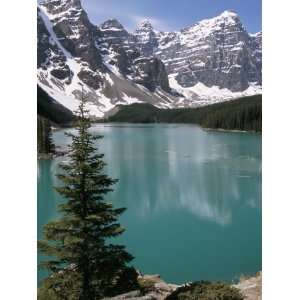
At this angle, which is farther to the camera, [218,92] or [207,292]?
[218,92]

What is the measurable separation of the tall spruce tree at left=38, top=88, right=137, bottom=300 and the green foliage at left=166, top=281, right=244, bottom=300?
78cm

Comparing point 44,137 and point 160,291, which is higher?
point 44,137

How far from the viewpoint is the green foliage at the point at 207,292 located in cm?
471

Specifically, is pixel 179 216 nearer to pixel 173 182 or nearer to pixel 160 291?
pixel 173 182

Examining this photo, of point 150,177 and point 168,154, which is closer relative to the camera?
point 150,177

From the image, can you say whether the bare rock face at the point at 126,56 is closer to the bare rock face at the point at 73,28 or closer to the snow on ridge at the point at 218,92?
the bare rock face at the point at 73,28

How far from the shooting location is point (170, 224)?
8.80m

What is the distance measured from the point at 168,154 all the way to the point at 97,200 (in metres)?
8.99

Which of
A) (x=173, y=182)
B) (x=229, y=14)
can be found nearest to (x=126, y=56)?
(x=173, y=182)

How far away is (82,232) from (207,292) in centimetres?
162

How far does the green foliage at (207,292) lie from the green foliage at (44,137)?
4.49 m

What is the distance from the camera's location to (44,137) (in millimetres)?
10156
